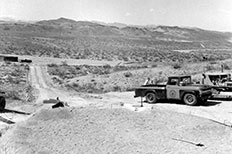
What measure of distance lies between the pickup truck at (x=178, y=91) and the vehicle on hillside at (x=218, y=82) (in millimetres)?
1964

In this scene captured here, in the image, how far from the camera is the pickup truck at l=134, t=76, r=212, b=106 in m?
18.7

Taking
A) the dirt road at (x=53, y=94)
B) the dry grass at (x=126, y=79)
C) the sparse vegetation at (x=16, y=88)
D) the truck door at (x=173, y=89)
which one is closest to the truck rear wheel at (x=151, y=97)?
the truck door at (x=173, y=89)

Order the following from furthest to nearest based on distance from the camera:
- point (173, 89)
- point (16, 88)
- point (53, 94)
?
point (16, 88)
point (53, 94)
point (173, 89)

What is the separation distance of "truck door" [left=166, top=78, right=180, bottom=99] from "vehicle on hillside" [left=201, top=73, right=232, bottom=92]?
294 centimetres

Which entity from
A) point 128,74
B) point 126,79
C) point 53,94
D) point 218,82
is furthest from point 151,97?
point 128,74

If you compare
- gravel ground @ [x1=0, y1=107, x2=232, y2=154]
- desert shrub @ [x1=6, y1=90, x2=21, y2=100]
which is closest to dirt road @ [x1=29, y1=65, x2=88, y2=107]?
desert shrub @ [x1=6, y1=90, x2=21, y2=100]

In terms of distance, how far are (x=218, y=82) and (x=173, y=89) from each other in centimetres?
438

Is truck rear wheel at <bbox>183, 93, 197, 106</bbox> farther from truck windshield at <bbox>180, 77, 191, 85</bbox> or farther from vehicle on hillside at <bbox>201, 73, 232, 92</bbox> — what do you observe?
vehicle on hillside at <bbox>201, 73, 232, 92</bbox>

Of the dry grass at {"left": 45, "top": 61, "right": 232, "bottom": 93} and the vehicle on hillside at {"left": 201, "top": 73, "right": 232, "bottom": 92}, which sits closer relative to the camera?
the vehicle on hillside at {"left": 201, "top": 73, "right": 232, "bottom": 92}

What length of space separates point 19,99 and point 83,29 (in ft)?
533

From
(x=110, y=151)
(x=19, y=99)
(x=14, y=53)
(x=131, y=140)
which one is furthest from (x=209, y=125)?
(x=14, y=53)

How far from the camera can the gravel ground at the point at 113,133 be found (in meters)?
11.6

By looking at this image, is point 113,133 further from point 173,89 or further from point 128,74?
point 128,74

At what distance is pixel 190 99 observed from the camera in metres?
18.9
